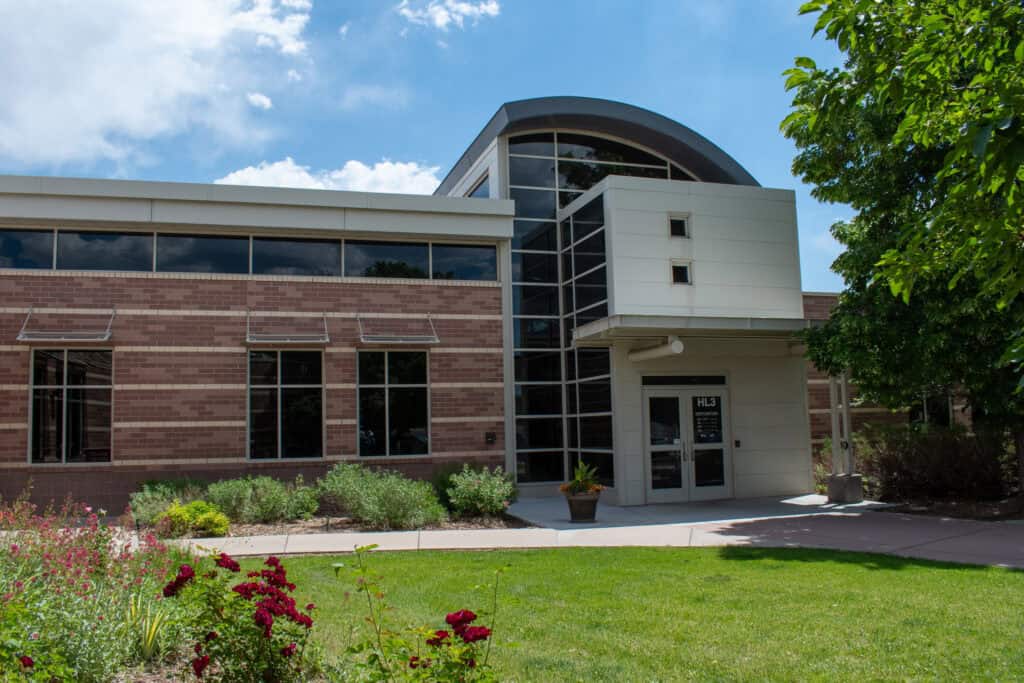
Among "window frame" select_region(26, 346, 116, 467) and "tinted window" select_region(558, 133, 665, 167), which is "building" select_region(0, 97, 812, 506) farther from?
"tinted window" select_region(558, 133, 665, 167)

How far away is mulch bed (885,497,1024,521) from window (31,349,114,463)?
15143mm

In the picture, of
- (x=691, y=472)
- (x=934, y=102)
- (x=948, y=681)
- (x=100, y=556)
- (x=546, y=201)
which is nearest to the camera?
(x=934, y=102)

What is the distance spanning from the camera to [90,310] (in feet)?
53.5

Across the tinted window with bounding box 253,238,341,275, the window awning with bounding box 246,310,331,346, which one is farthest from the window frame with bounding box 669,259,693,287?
the window awning with bounding box 246,310,331,346

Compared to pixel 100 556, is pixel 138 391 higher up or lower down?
higher up

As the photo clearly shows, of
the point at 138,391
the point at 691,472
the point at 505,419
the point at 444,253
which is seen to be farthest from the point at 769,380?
the point at 138,391

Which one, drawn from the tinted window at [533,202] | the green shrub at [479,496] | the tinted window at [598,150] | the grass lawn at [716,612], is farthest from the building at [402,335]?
the grass lawn at [716,612]

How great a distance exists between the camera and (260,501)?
14.4 m

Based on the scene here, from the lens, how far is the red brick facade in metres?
16.0

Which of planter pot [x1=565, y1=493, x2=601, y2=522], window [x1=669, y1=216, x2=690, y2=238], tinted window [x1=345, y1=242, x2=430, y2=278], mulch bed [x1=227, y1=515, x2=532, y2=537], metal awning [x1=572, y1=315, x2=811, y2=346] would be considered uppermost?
window [x1=669, y1=216, x2=690, y2=238]

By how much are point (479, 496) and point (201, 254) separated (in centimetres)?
772

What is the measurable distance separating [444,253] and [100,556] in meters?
12.2

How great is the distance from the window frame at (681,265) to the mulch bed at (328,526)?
239 inches

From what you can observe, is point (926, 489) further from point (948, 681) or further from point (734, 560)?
point (948, 681)
